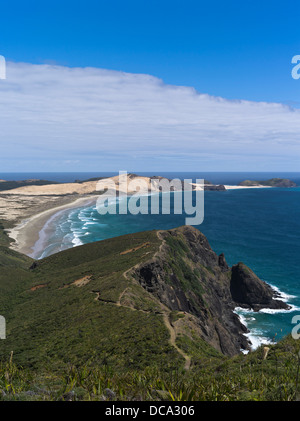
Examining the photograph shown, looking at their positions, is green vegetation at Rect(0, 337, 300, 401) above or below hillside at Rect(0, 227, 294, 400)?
above

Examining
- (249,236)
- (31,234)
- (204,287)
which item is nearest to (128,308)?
(204,287)

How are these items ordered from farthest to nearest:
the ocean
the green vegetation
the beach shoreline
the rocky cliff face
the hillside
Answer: the beach shoreline < the ocean < the rocky cliff face < the hillside < the green vegetation

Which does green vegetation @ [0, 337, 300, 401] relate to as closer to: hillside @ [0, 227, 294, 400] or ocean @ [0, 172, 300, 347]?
hillside @ [0, 227, 294, 400]

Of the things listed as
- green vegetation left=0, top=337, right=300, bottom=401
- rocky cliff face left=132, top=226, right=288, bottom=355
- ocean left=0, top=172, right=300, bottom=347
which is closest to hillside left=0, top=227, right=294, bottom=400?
rocky cliff face left=132, top=226, right=288, bottom=355

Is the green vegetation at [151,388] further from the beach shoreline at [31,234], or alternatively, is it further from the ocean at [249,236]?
the beach shoreline at [31,234]

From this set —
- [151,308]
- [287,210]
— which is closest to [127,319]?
[151,308]
